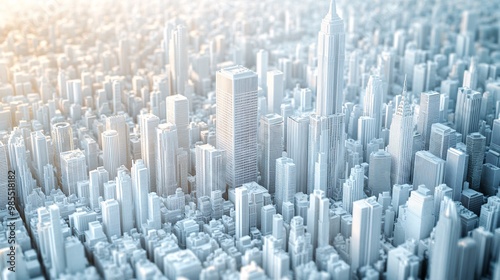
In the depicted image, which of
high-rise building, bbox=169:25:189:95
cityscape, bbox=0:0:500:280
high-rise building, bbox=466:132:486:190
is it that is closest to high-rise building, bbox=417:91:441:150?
cityscape, bbox=0:0:500:280

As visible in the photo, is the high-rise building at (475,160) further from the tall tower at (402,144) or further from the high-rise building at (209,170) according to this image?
the high-rise building at (209,170)

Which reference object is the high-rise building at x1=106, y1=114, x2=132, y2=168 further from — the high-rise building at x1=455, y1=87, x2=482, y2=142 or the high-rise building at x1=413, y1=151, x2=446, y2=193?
the high-rise building at x1=455, y1=87, x2=482, y2=142

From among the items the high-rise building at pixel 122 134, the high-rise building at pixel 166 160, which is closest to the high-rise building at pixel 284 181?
the high-rise building at pixel 166 160

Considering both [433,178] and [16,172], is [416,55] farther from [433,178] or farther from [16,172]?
[16,172]

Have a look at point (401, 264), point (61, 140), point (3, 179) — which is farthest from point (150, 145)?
point (401, 264)

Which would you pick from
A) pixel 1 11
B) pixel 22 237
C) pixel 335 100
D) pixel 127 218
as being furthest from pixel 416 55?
pixel 1 11

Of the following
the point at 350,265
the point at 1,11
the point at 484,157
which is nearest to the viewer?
the point at 350,265

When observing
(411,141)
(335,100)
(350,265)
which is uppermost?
(335,100)
